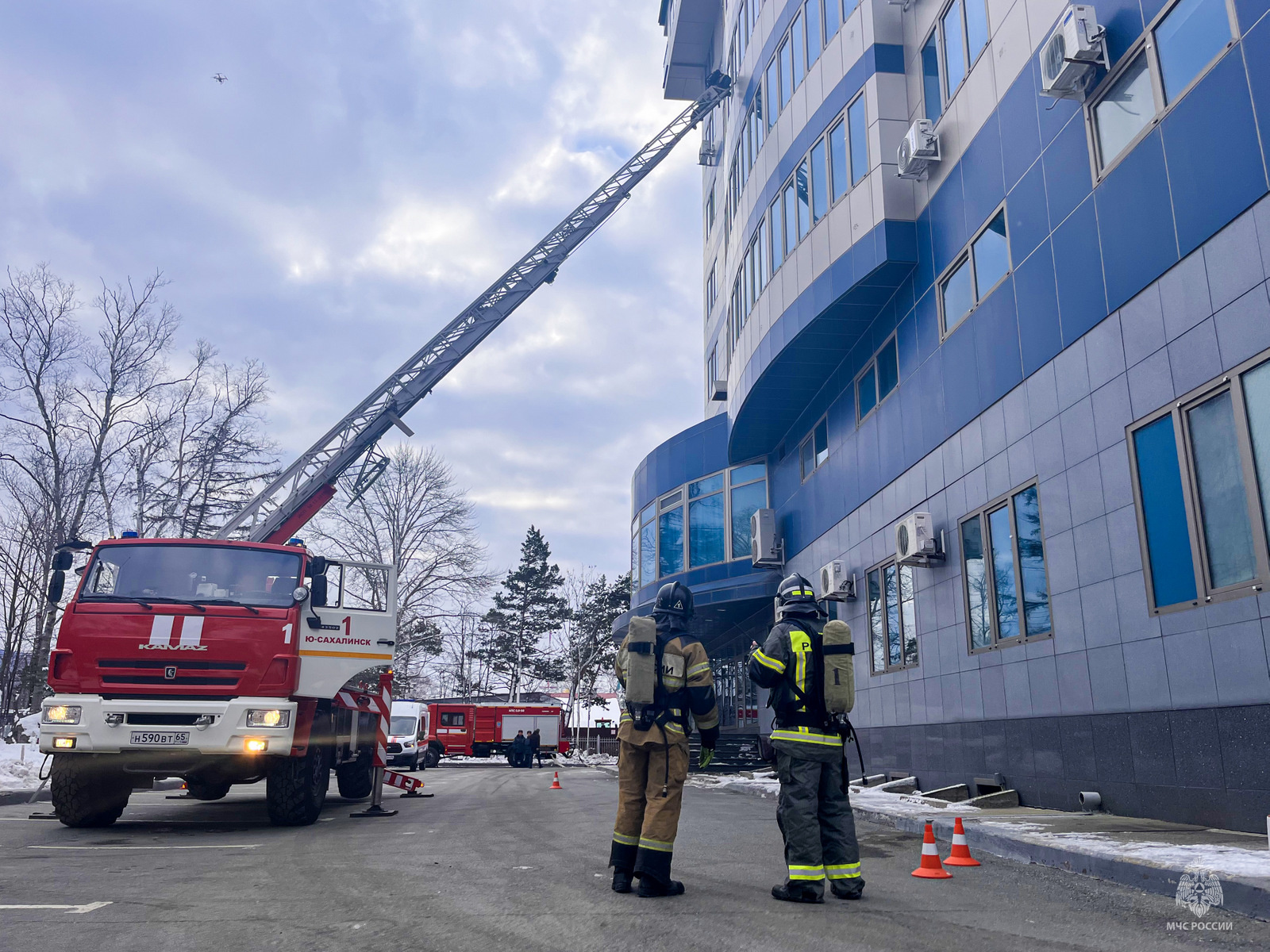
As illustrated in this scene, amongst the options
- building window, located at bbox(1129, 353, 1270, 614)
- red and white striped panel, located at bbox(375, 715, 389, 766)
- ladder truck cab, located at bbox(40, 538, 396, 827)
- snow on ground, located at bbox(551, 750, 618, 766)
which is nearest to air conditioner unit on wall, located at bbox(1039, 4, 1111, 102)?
building window, located at bbox(1129, 353, 1270, 614)

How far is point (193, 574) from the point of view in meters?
9.80

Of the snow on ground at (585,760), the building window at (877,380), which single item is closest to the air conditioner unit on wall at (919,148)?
the building window at (877,380)

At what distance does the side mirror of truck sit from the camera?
1000 centimetres

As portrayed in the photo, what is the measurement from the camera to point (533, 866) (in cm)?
692

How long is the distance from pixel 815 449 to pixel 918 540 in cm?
728

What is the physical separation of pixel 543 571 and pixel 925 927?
69.2 metres

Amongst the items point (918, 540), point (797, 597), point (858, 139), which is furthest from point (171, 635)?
point (858, 139)

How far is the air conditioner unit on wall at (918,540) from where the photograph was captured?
13508mm

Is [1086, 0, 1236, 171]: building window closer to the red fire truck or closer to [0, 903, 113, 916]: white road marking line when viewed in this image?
[0, 903, 113, 916]: white road marking line

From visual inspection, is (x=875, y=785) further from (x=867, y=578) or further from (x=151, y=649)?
(x=151, y=649)

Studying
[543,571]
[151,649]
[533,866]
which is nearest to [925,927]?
[533,866]

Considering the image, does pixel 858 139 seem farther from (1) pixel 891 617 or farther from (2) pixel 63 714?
(2) pixel 63 714

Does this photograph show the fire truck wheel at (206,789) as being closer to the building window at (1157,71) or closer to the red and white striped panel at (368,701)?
the red and white striped panel at (368,701)

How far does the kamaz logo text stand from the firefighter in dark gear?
19.7ft
